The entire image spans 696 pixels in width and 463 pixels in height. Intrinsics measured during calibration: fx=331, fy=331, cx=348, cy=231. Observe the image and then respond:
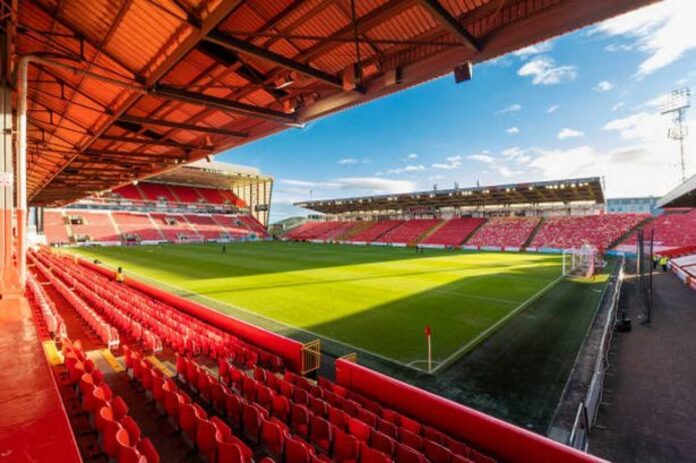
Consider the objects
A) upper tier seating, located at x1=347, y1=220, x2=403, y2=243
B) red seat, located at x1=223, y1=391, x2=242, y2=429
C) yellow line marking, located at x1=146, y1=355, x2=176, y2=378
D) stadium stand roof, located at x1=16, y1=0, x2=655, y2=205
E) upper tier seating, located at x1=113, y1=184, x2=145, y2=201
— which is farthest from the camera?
upper tier seating, located at x1=113, y1=184, x2=145, y2=201

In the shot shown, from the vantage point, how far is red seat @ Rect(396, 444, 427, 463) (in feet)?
13.3

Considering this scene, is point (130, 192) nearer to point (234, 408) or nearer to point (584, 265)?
point (234, 408)

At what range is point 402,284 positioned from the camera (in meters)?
20.4

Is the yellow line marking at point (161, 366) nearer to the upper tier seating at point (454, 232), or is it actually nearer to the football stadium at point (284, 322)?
the football stadium at point (284, 322)

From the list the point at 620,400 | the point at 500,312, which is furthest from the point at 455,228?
the point at 620,400

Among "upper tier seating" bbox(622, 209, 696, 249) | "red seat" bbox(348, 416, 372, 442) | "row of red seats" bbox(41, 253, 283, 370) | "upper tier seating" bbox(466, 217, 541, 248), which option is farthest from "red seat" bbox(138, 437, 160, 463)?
"upper tier seating" bbox(466, 217, 541, 248)

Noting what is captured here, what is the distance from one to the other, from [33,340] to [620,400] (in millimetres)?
11728

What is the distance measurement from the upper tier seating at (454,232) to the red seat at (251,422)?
154 ft

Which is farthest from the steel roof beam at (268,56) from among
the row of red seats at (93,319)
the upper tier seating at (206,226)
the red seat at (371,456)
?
the upper tier seating at (206,226)

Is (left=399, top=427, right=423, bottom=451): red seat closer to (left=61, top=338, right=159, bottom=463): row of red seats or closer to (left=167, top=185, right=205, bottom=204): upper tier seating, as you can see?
(left=61, top=338, right=159, bottom=463): row of red seats

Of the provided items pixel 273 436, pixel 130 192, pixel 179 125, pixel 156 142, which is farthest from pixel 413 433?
pixel 130 192

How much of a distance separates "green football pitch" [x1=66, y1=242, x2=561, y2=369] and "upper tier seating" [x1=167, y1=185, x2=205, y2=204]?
43697 mm

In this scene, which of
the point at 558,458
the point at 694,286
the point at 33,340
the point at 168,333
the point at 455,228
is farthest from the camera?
the point at 455,228

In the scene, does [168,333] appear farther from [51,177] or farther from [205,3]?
[51,177]
